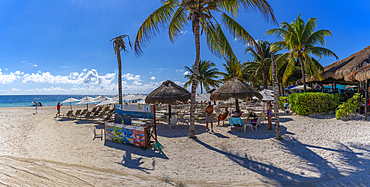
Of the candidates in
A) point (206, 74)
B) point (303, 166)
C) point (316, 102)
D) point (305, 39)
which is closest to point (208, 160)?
point (303, 166)

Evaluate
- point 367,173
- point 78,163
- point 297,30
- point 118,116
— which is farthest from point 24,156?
point 297,30

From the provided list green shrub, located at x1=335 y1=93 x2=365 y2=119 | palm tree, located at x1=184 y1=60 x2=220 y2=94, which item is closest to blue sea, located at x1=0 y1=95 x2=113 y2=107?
palm tree, located at x1=184 y1=60 x2=220 y2=94

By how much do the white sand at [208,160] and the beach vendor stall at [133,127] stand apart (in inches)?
16.0

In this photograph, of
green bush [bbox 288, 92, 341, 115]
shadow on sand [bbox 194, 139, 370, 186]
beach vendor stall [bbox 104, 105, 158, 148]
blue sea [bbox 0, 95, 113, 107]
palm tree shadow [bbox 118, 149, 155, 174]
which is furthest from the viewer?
blue sea [bbox 0, 95, 113, 107]

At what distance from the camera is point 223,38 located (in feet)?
27.9

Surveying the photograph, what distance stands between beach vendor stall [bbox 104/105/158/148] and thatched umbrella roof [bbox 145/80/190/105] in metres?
3.34

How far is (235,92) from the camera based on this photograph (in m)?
10.6

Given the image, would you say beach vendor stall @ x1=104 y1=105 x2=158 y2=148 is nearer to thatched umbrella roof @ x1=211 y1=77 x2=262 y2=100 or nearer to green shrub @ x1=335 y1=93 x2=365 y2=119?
thatched umbrella roof @ x1=211 y1=77 x2=262 y2=100

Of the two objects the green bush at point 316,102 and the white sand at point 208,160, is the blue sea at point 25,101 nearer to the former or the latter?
the white sand at point 208,160

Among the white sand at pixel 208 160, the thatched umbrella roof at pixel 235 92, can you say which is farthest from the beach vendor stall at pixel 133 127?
the thatched umbrella roof at pixel 235 92

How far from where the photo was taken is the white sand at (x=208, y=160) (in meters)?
4.30

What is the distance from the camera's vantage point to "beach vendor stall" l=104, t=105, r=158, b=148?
682 centimetres

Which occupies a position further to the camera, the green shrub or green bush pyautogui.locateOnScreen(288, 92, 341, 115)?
green bush pyautogui.locateOnScreen(288, 92, 341, 115)

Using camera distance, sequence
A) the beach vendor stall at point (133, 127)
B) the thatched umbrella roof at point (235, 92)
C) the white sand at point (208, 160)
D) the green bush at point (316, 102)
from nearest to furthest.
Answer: the white sand at point (208, 160), the beach vendor stall at point (133, 127), the green bush at point (316, 102), the thatched umbrella roof at point (235, 92)
